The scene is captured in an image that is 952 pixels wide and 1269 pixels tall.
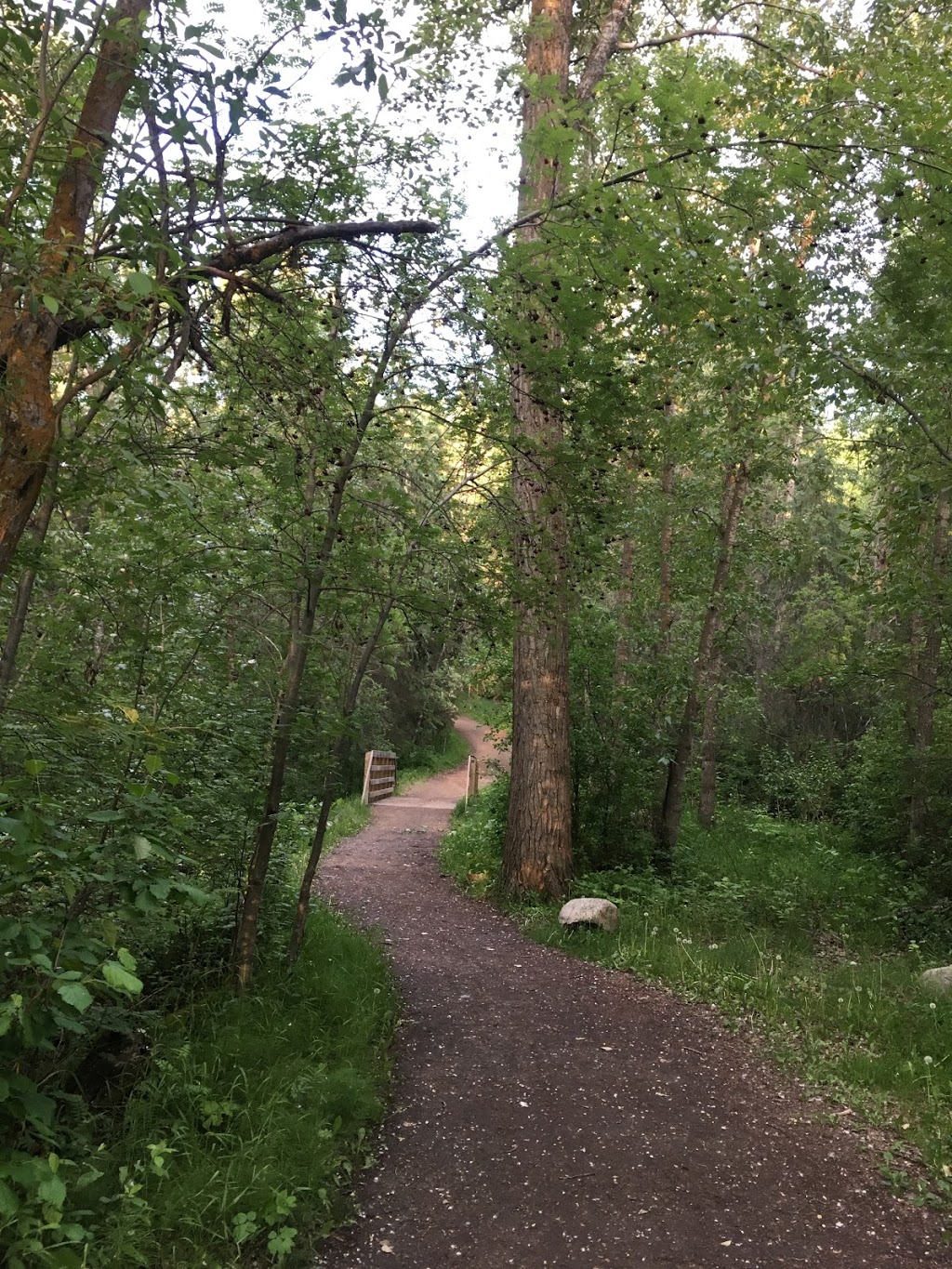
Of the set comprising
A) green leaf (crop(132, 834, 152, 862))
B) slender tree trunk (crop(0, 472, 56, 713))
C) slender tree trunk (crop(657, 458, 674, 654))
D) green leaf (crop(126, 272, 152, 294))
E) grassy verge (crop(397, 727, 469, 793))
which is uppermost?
slender tree trunk (crop(657, 458, 674, 654))

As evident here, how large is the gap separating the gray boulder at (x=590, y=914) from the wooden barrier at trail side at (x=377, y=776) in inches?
328

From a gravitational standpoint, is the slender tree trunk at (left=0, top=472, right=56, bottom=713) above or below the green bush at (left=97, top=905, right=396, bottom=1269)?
above

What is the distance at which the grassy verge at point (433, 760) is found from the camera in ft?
64.3

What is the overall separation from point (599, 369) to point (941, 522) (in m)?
6.51

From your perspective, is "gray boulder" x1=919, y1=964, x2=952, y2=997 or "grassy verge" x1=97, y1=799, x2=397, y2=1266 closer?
"grassy verge" x1=97, y1=799, x2=397, y2=1266

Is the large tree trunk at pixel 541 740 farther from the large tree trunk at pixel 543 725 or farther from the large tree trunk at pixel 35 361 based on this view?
the large tree trunk at pixel 35 361

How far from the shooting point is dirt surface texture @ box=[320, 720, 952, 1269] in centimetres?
304

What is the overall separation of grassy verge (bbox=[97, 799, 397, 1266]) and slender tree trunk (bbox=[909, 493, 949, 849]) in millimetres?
6336

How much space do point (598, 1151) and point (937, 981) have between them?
296cm

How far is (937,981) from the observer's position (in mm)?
5277

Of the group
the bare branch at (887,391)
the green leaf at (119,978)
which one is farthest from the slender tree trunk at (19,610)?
the bare branch at (887,391)

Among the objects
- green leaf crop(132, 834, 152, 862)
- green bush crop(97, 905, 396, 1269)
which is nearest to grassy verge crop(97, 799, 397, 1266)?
green bush crop(97, 905, 396, 1269)

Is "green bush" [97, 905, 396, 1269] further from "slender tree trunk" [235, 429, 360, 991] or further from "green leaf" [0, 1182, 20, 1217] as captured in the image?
"green leaf" [0, 1182, 20, 1217]

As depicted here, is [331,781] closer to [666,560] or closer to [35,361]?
[35,361]
